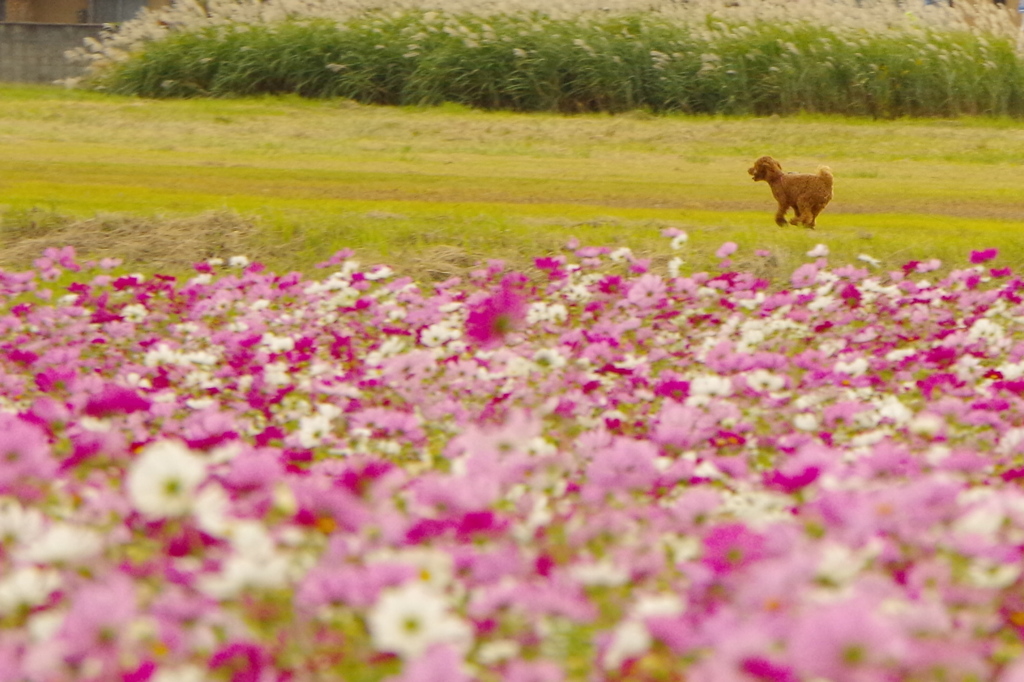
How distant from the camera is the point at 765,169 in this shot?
8648 mm

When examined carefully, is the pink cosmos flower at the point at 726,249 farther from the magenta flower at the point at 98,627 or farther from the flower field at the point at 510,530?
the magenta flower at the point at 98,627

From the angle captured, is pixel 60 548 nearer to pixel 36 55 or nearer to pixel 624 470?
pixel 624 470

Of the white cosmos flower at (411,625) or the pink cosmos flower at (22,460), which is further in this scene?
the pink cosmos flower at (22,460)

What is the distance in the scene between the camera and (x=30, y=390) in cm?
509

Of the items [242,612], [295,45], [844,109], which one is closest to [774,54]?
[844,109]

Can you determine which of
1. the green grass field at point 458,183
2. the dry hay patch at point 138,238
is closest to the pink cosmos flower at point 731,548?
the green grass field at point 458,183

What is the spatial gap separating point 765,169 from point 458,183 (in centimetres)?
254

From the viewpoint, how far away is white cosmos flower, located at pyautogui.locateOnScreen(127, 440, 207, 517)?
7.16 ft

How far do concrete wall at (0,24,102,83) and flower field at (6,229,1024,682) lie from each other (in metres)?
14.1

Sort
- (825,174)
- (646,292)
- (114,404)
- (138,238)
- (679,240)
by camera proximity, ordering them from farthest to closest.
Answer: (825,174), (138,238), (679,240), (646,292), (114,404)

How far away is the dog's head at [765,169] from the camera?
859cm

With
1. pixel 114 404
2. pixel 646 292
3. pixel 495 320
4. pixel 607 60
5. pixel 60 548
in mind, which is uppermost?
pixel 607 60

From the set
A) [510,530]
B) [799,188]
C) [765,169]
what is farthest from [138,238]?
[510,530]

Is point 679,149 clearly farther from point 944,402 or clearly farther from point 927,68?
point 944,402
